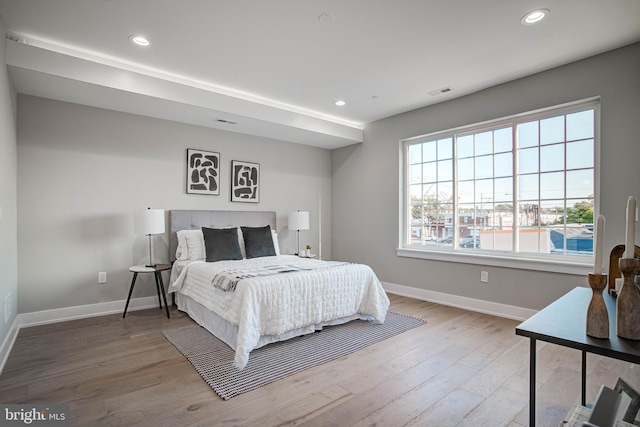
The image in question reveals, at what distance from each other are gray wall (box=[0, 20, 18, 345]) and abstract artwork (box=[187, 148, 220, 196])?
173 centimetres

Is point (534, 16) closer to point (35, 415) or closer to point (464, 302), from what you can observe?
point (464, 302)

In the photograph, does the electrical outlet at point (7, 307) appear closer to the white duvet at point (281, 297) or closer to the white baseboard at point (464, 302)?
the white duvet at point (281, 297)

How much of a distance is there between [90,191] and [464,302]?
4.59 meters

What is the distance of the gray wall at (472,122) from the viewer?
2.96 m

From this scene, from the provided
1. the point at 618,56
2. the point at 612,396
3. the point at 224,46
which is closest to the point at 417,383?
the point at 612,396

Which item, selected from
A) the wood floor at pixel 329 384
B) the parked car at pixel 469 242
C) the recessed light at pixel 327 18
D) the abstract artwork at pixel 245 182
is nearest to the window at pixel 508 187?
the parked car at pixel 469 242

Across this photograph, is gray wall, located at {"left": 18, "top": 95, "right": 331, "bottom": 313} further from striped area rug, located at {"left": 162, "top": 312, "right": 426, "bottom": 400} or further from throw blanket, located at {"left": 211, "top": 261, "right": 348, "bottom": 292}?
throw blanket, located at {"left": 211, "top": 261, "right": 348, "bottom": 292}

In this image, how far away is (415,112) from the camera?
4.66 meters

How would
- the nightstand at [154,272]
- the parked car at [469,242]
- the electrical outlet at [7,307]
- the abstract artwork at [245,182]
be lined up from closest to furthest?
the electrical outlet at [7,307] → the nightstand at [154,272] → the parked car at [469,242] → the abstract artwork at [245,182]

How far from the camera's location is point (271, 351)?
2.79m

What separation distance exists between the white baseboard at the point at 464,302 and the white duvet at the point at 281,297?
1.18 metres

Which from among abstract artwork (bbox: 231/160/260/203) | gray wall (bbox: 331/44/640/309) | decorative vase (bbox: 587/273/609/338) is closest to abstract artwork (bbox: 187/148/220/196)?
abstract artwork (bbox: 231/160/260/203)

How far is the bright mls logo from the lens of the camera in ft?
5.93

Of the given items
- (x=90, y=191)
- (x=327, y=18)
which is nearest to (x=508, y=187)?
(x=327, y=18)
